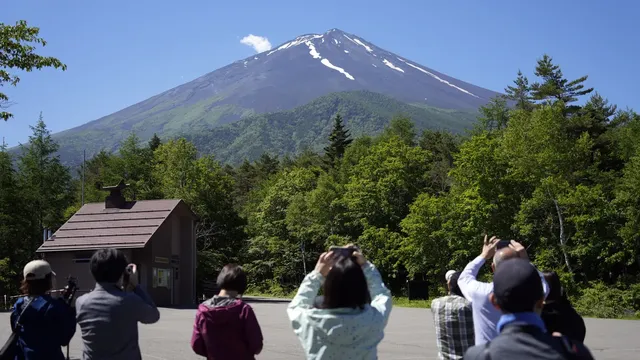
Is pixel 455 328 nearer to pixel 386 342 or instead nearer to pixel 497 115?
pixel 386 342

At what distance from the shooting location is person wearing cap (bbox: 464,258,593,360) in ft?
8.92

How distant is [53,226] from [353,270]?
59.2 m

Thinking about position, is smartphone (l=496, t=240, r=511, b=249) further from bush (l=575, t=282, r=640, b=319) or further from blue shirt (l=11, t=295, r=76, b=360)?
bush (l=575, t=282, r=640, b=319)

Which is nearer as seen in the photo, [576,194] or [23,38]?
[23,38]

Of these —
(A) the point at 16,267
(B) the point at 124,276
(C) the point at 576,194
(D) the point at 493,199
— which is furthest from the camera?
(A) the point at 16,267

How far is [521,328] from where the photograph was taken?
2809mm

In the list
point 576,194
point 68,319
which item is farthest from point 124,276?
point 576,194

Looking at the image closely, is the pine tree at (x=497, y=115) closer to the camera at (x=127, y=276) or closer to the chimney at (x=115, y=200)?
the chimney at (x=115, y=200)

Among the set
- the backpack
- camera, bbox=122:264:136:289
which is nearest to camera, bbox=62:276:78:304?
the backpack

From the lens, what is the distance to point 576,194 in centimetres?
4153

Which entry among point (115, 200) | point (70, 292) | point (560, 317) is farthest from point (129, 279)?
point (115, 200)

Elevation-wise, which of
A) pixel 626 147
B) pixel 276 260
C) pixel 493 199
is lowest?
pixel 276 260

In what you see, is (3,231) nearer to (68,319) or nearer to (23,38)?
(23,38)

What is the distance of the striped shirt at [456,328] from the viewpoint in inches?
242
